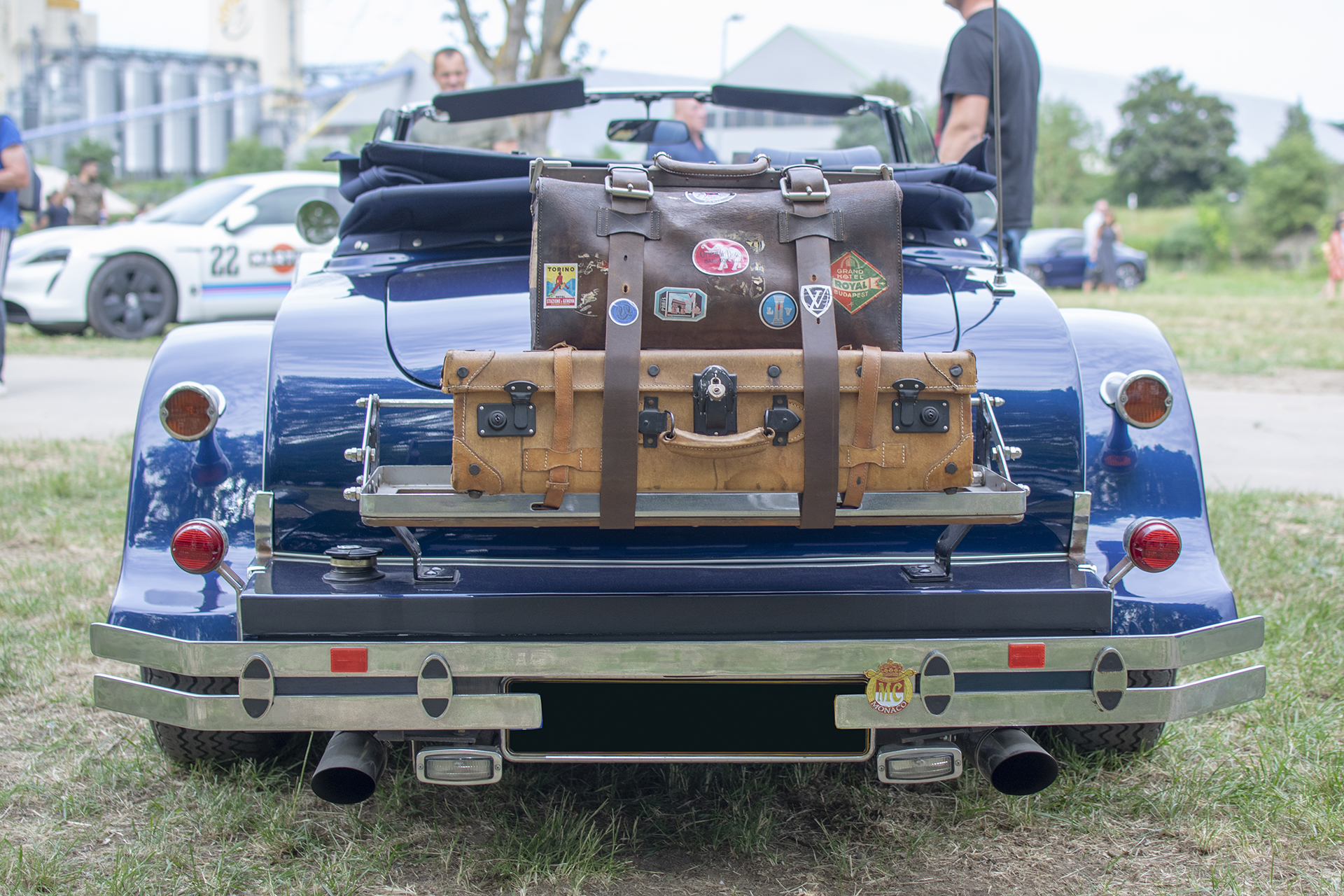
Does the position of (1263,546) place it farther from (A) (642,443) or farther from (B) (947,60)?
(A) (642,443)

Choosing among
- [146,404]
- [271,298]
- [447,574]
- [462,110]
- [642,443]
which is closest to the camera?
[642,443]

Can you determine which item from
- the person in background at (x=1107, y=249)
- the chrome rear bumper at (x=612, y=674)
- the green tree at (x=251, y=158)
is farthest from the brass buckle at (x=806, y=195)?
the green tree at (x=251, y=158)

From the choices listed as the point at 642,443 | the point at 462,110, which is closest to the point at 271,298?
the point at 462,110

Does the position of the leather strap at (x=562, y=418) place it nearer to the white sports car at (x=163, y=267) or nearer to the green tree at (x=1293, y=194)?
the white sports car at (x=163, y=267)

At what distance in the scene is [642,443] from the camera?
6.11 ft

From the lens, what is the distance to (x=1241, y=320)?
52.2ft

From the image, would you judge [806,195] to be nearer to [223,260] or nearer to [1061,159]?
[223,260]

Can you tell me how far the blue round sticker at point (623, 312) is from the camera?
6.31 ft

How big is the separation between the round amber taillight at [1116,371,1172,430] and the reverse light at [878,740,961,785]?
0.91 m

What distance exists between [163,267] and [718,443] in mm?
10583

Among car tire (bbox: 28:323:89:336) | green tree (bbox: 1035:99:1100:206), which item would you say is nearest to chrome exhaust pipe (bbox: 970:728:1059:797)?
car tire (bbox: 28:323:89:336)

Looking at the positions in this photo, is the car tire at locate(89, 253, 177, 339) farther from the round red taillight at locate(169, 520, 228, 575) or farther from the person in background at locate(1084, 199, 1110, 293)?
the person in background at locate(1084, 199, 1110, 293)

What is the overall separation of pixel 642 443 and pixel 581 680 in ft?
1.54

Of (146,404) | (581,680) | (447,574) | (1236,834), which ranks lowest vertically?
(1236,834)
